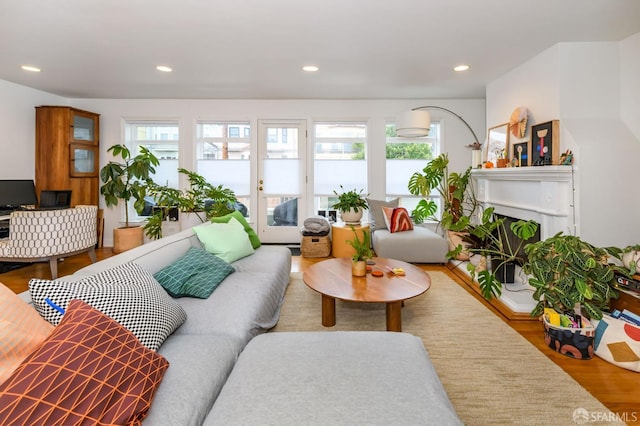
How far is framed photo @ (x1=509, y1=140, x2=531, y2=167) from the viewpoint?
3.33m

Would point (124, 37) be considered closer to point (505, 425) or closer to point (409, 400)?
point (409, 400)

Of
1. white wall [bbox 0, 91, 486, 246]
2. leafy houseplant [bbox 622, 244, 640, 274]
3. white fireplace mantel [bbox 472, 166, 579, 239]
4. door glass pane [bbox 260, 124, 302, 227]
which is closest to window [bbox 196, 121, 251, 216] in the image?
white wall [bbox 0, 91, 486, 246]

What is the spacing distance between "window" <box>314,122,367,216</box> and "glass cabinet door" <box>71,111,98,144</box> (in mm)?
3609

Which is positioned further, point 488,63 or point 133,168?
point 133,168

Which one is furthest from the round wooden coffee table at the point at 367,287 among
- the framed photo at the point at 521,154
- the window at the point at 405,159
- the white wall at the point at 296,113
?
the white wall at the point at 296,113

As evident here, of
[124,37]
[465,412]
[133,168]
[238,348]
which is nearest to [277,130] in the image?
[133,168]

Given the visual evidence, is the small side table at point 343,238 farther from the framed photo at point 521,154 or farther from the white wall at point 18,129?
the white wall at point 18,129

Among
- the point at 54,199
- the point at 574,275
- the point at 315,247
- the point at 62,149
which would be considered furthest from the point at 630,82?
the point at 62,149

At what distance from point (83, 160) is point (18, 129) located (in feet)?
2.65

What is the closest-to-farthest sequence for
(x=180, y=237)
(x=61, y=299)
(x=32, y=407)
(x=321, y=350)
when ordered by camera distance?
(x=32, y=407)
(x=61, y=299)
(x=321, y=350)
(x=180, y=237)

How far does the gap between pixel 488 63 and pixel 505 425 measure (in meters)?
3.52

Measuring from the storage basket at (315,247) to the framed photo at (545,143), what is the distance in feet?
8.94

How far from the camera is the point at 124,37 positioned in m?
2.77

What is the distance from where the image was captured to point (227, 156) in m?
5.36
